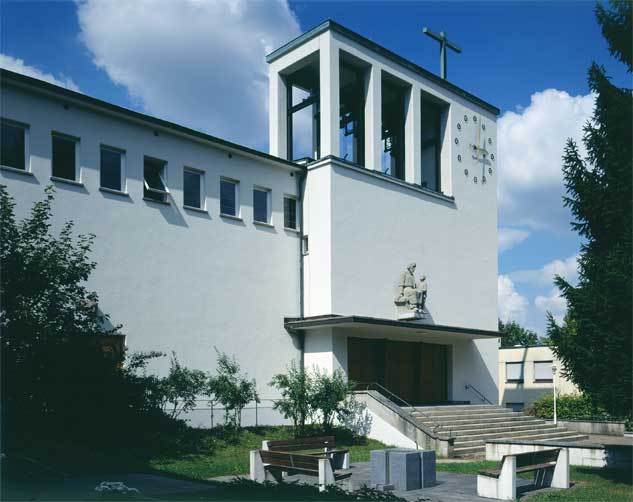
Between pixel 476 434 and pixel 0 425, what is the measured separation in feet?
46.9

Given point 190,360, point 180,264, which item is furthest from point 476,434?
point 180,264

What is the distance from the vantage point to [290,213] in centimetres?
2503

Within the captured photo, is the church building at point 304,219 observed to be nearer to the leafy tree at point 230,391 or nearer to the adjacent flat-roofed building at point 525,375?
the leafy tree at point 230,391

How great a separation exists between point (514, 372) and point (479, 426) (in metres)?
21.8

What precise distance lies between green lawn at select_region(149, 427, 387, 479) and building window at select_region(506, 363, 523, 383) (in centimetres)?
2416

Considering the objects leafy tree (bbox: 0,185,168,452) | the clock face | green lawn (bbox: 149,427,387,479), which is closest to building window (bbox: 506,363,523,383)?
the clock face

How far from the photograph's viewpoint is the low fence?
66.7ft

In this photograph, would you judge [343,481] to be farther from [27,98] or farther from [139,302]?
[27,98]

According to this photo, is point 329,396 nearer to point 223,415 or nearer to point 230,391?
point 230,391

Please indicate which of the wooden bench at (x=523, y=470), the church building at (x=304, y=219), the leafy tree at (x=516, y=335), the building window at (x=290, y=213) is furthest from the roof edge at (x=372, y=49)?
the leafy tree at (x=516, y=335)

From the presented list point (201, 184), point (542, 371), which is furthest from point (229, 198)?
point (542, 371)

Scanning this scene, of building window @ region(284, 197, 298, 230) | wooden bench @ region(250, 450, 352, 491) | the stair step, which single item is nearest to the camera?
wooden bench @ region(250, 450, 352, 491)

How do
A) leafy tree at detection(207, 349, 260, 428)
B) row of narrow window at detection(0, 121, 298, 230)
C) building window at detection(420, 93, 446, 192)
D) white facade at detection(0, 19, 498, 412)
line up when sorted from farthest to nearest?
1. building window at detection(420, 93, 446, 192)
2. leafy tree at detection(207, 349, 260, 428)
3. white facade at detection(0, 19, 498, 412)
4. row of narrow window at detection(0, 121, 298, 230)

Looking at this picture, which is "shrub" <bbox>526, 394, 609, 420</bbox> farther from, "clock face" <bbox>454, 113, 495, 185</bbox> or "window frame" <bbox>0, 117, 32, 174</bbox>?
"window frame" <bbox>0, 117, 32, 174</bbox>
